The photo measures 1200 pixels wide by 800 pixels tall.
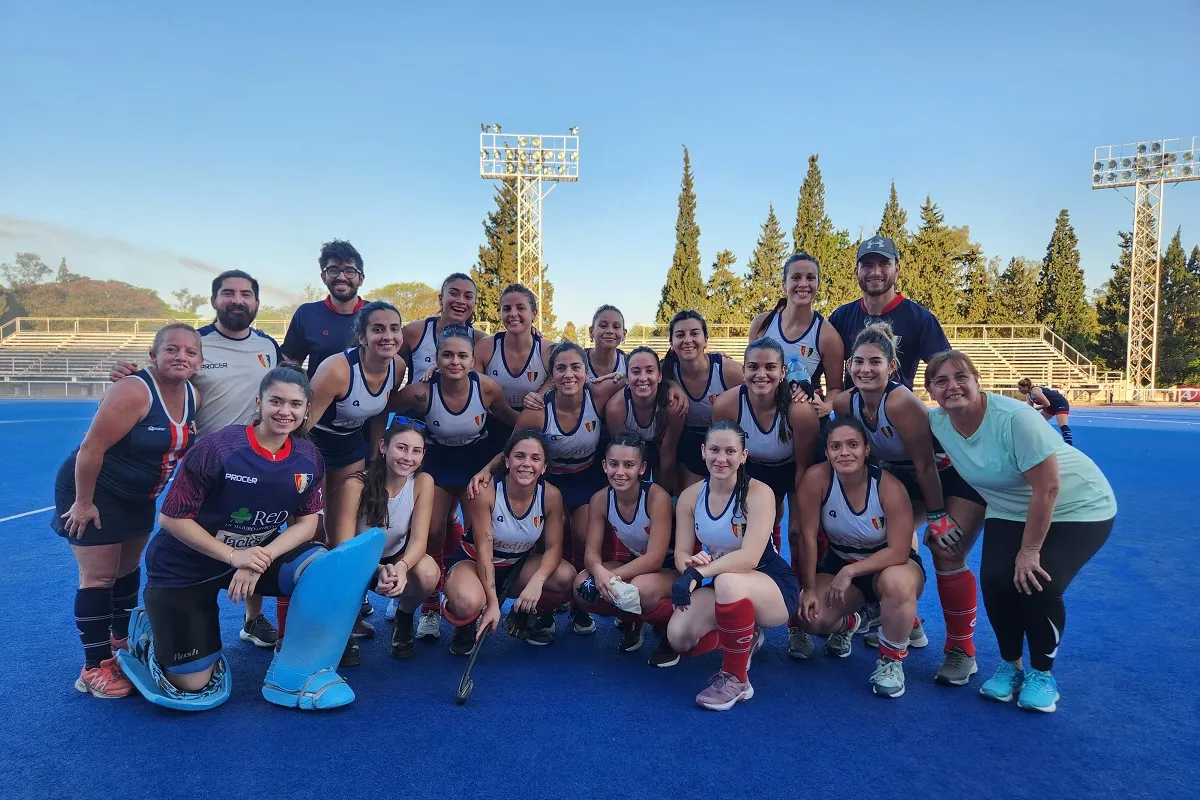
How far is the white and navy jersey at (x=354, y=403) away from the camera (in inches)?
149

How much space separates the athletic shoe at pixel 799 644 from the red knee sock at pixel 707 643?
16.7 inches

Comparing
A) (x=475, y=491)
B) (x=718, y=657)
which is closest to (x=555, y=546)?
(x=475, y=491)

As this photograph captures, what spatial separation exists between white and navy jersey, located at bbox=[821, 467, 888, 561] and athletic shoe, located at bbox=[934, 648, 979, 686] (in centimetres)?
54

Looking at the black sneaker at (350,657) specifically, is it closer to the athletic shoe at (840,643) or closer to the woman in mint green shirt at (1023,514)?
the athletic shoe at (840,643)

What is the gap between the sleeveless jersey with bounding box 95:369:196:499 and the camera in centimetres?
307

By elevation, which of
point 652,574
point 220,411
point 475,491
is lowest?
point 652,574

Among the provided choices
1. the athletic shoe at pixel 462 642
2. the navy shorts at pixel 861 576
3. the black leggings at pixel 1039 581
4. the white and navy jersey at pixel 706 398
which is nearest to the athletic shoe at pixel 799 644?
the navy shorts at pixel 861 576

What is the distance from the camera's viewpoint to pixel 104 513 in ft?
10.0

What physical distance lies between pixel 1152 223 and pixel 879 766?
104ft

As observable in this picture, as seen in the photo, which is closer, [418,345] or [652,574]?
[652,574]

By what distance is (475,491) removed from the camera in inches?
145

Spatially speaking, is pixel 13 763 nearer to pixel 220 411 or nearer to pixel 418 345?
pixel 220 411

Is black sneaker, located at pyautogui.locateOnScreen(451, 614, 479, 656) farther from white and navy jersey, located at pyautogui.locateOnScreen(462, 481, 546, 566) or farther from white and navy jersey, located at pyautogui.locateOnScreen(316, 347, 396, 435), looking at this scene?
white and navy jersey, located at pyautogui.locateOnScreen(316, 347, 396, 435)

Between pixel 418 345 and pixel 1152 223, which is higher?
pixel 1152 223
